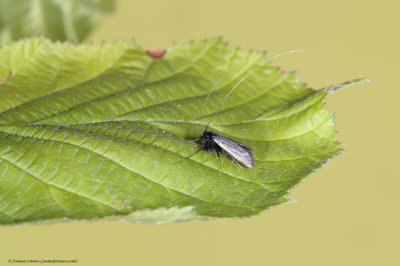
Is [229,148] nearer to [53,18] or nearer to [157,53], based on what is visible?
[157,53]

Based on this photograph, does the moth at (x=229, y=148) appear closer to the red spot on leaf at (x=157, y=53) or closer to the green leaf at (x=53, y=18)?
the red spot on leaf at (x=157, y=53)

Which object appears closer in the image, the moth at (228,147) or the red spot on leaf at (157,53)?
the moth at (228,147)

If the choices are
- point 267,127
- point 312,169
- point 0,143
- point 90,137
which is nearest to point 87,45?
point 90,137

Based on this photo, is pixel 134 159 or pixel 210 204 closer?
pixel 210 204

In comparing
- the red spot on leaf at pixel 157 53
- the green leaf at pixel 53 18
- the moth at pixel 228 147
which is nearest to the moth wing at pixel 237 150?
the moth at pixel 228 147

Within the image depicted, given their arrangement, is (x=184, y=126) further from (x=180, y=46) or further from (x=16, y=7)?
(x=16, y=7)

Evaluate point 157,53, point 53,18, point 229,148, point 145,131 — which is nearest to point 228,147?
point 229,148

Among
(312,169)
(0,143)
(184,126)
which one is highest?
(184,126)
